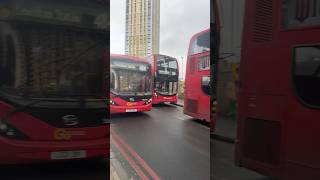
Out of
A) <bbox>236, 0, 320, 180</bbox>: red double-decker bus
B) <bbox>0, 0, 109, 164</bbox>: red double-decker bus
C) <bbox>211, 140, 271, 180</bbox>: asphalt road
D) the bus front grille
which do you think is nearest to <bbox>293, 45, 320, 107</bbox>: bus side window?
<bbox>236, 0, 320, 180</bbox>: red double-decker bus

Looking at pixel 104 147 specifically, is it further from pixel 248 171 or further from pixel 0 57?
pixel 248 171

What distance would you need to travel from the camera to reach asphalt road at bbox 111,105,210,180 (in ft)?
4.36

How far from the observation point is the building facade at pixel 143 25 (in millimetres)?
1253

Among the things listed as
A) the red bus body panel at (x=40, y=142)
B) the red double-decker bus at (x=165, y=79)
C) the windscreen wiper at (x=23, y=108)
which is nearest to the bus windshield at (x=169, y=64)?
the red double-decker bus at (x=165, y=79)

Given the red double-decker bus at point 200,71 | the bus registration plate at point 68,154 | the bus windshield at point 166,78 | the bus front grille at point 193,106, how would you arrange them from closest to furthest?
the red double-decker bus at point 200,71 → the bus front grille at point 193,106 → the bus registration plate at point 68,154 → the bus windshield at point 166,78

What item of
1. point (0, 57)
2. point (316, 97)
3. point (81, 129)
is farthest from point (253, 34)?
point (0, 57)

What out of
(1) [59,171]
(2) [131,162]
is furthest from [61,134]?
(2) [131,162]

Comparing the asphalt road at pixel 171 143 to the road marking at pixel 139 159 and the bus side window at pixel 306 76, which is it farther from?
the bus side window at pixel 306 76

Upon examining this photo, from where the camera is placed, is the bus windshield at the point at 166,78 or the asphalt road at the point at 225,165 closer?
the asphalt road at the point at 225,165

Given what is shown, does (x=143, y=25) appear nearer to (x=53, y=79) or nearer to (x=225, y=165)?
(x=53, y=79)

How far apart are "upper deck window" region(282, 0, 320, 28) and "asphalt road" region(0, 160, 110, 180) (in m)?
1.15

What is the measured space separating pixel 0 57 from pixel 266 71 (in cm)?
138

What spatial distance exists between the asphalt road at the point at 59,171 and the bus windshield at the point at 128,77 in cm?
44

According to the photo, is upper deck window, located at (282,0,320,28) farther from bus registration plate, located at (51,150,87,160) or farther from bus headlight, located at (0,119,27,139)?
bus headlight, located at (0,119,27,139)
